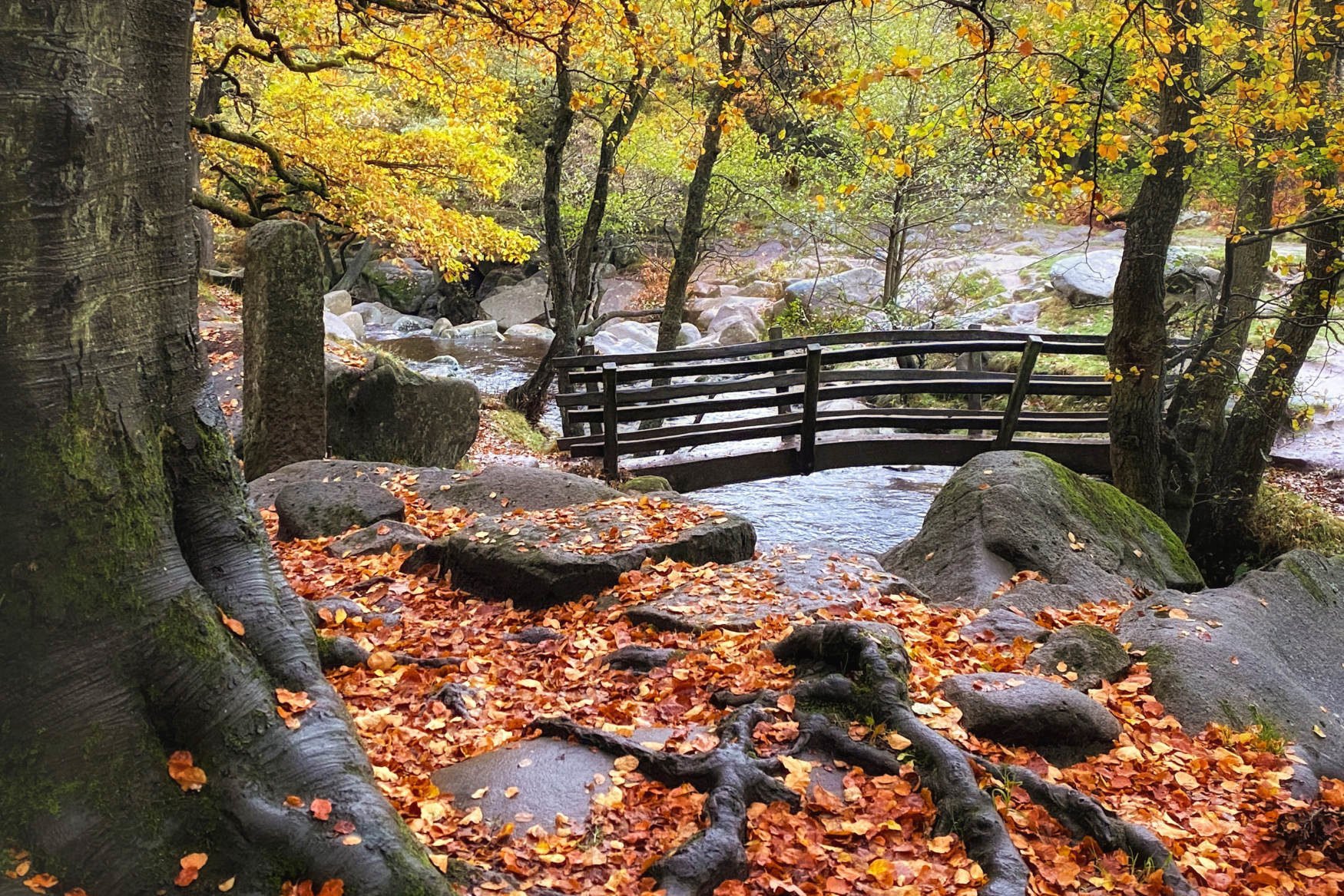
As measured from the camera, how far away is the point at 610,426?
1080 centimetres

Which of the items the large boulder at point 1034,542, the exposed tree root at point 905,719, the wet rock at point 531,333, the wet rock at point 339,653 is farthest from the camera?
the wet rock at point 531,333

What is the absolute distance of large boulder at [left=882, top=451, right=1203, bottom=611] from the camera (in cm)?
663

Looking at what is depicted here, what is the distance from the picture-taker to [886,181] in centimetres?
1588

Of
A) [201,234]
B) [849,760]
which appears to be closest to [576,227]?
[201,234]

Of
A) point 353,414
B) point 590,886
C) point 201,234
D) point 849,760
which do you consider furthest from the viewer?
point 201,234

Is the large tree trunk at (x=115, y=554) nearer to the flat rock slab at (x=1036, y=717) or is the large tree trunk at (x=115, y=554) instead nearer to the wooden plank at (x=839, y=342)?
the flat rock slab at (x=1036, y=717)

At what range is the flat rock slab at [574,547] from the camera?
5.85 meters

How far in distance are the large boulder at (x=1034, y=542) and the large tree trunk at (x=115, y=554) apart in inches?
192

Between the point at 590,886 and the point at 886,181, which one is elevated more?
the point at 886,181

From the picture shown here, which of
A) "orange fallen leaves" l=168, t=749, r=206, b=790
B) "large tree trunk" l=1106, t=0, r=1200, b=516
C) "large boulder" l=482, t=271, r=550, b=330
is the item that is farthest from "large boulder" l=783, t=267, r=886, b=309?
"orange fallen leaves" l=168, t=749, r=206, b=790

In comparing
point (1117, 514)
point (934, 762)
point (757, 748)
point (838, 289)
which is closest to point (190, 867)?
point (757, 748)

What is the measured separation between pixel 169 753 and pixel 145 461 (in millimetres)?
857

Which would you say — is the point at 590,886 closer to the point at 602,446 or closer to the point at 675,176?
the point at 602,446

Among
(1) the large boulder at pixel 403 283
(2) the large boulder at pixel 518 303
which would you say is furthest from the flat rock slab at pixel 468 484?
(1) the large boulder at pixel 403 283
